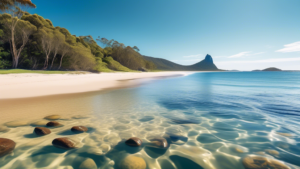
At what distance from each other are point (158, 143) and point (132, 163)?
2.91 feet

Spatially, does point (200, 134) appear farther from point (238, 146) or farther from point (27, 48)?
point (27, 48)

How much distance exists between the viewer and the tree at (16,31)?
2489cm

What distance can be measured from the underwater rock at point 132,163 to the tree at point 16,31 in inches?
1365

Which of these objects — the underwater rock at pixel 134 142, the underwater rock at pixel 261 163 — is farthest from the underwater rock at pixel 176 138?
the underwater rock at pixel 261 163

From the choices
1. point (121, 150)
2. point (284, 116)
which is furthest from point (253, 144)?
point (284, 116)

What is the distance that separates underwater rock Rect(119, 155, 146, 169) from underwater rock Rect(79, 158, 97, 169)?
19.2 inches

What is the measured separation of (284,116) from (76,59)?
130 ft

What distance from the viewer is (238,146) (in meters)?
3.08

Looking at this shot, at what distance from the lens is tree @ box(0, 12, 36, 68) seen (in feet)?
81.7

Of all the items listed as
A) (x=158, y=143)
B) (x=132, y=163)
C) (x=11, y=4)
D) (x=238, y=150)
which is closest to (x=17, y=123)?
(x=132, y=163)

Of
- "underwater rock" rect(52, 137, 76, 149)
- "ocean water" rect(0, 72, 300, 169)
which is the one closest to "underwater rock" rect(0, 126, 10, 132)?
"ocean water" rect(0, 72, 300, 169)

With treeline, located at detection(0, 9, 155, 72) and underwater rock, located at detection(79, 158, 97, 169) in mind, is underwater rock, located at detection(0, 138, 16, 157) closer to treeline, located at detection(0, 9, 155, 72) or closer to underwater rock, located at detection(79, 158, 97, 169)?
underwater rock, located at detection(79, 158, 97, 169)

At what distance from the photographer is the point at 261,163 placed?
2406 mm

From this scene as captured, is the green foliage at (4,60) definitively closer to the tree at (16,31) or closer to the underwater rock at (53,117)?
the tree at (16,31)
